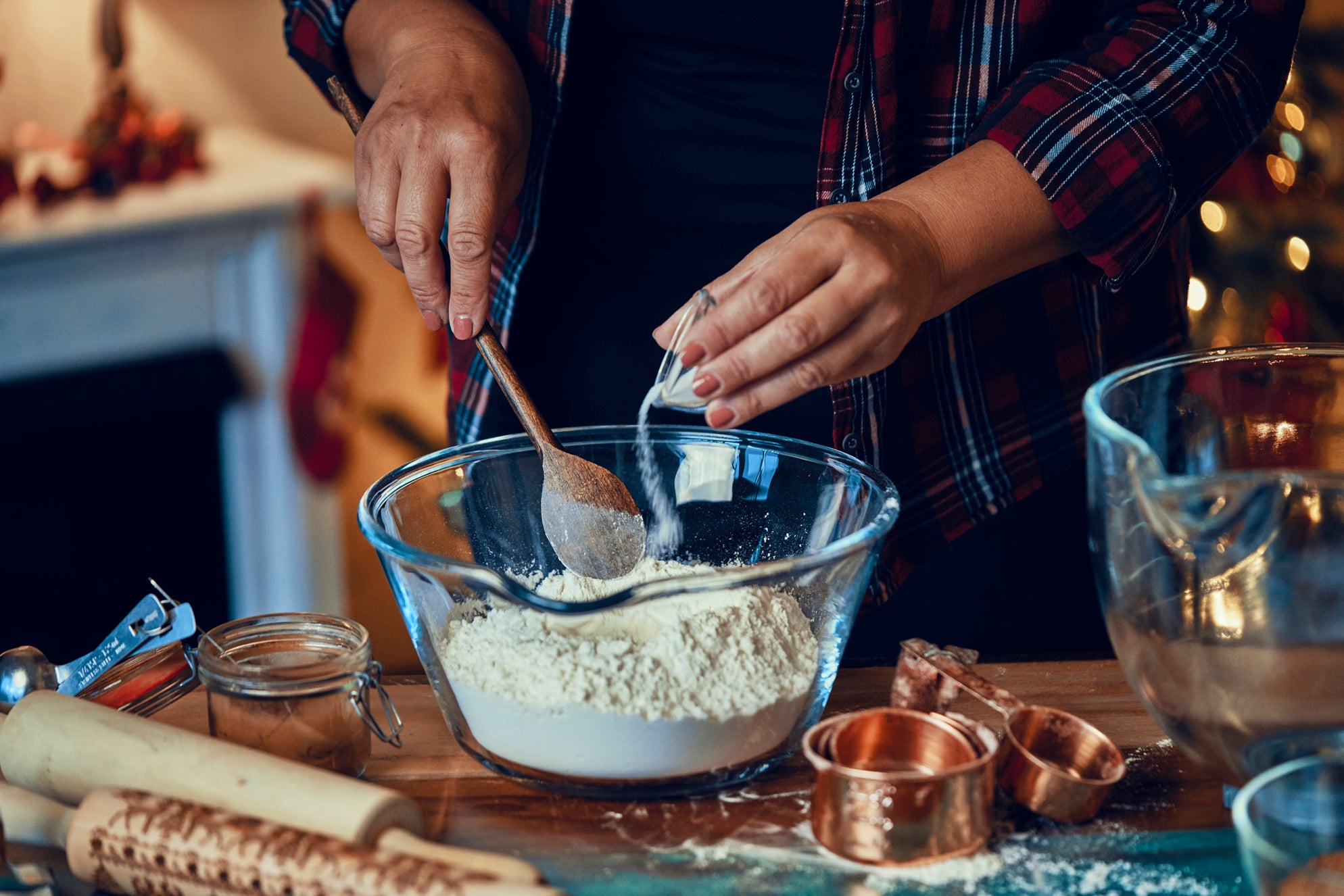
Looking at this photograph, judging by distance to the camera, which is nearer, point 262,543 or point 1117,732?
point 1117,732

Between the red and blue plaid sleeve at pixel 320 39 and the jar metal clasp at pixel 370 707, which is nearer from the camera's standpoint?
the jar metal clasp at pixel 370 707

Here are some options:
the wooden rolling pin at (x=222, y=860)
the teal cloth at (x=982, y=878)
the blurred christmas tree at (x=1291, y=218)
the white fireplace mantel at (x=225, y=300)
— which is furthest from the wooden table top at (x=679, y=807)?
the white fireplace mantel at (x=225, y=300)

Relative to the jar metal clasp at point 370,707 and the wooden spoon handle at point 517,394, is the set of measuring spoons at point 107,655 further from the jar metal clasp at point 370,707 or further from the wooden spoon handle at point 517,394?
the wooden spoon handle at point 517,394

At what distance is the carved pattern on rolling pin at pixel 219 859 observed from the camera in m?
0.56

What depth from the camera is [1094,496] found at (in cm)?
67

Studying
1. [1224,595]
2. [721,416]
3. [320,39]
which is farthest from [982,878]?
[320,39]

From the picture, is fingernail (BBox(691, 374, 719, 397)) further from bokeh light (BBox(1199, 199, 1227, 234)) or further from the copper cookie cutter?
bokeh light (BBox(1199, 199, 1227, 234))

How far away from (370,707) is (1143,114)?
27.5 inches

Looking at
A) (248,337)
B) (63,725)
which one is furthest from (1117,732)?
(248,337)

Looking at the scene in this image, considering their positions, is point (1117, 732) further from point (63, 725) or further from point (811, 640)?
point (63, 725)

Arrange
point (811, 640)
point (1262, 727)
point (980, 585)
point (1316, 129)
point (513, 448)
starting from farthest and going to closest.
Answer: point (1316, 129) < point (980, 585) < point (513, 448) < point (811, 640) < point (1262, 727)

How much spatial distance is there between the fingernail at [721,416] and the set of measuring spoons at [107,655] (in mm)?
348

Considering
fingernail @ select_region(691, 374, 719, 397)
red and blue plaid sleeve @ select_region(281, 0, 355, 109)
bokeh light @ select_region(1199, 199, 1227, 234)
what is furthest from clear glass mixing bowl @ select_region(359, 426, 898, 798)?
bokeh light @ select_region(1199, 199, 1227, 234)

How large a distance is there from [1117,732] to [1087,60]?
1.65ft
